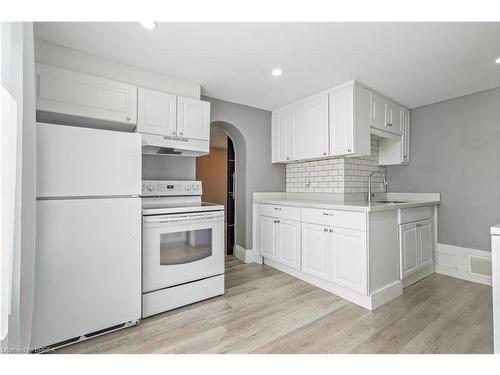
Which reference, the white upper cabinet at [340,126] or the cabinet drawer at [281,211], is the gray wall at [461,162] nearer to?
the white upper cabinet at [340,126]

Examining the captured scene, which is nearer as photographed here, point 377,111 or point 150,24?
point 150,24

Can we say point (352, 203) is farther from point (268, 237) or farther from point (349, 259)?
point (268, 237)

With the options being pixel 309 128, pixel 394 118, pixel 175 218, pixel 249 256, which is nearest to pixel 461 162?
pixel 394 118

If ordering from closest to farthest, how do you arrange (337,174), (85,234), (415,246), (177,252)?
(85,234) → (177,252) → (415,246) → (337,174)

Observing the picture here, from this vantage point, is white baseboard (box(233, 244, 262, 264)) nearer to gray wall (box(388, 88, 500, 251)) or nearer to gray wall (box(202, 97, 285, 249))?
gray wall (box(202, 97, 285, 249))

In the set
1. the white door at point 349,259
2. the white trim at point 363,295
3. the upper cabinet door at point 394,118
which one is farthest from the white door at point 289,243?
the upper cabinet door at point 394,118

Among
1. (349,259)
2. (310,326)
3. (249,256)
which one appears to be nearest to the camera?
(310,326)

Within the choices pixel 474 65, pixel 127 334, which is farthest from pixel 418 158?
pixel 127 334

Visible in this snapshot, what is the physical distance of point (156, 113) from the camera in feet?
7.54

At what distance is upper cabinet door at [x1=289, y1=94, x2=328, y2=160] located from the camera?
9.43 ft

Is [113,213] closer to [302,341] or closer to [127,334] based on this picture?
[127,334]

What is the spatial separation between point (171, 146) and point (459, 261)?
3.59 m

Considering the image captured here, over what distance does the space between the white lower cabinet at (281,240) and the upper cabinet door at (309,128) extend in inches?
36.4

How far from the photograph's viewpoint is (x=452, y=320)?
1.94m
